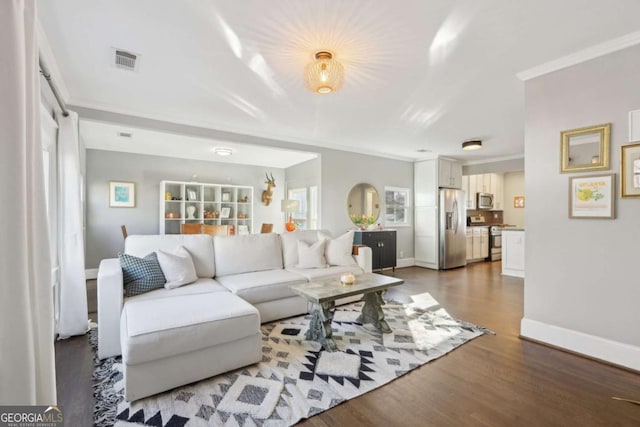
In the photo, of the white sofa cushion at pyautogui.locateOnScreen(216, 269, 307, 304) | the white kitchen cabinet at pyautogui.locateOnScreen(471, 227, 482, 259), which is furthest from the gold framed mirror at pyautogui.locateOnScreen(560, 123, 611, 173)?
the white kitchen cabinet at pyautogui.locateOnScreen(471, 227, 482, 259)

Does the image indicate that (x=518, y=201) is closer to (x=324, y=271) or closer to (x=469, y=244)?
(x=469, y=244)

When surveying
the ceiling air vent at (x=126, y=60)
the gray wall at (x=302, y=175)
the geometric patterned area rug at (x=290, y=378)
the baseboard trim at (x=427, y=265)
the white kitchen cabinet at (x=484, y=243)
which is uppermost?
the ceiling air vent at (x=126, y=60)

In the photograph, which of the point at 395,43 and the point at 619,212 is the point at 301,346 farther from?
the point at 619,212

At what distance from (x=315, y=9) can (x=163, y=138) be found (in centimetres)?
391

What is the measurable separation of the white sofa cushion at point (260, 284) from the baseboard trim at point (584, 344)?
2.23m

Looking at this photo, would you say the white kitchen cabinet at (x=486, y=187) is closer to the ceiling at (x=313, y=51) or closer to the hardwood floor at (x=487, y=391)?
the ceiling at (x=313, y=51)

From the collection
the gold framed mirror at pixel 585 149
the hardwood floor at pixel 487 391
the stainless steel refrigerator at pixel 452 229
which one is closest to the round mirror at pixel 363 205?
the stainless steel refrigerator at pixel 452 229

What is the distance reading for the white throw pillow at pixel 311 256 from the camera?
148 inches

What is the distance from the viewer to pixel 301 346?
8.44 feet

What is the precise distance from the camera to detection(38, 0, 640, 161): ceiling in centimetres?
187

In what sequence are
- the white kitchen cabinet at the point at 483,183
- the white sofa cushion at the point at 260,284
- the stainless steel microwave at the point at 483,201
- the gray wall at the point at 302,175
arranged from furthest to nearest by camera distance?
1. the white kitchen cabinet at the point at 483,183
2. the stainless steel microwave at the point at 483,201
3. the gray wall at the point at 302,175
4. the white sofa cushion at the point at 260,284

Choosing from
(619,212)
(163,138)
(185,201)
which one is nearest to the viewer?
(619,212)

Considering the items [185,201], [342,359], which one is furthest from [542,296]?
[185,201]

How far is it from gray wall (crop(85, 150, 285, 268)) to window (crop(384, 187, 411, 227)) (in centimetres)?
374
